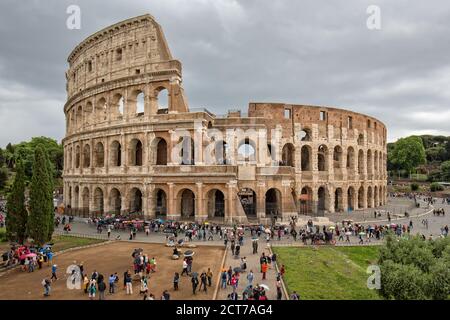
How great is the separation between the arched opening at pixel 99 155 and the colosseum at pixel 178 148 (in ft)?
0.41

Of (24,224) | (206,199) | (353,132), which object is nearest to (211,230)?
(206,199)

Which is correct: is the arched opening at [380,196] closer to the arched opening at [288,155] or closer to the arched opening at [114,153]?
the arched opening at [288,155]

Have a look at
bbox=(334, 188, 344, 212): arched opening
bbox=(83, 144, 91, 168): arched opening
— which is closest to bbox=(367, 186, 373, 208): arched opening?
bbox=(334, 188, 344, 212): arched opening

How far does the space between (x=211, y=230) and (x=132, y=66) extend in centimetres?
2233

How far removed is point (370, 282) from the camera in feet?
47.3

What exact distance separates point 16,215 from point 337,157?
4107 cm

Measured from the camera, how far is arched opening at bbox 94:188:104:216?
39.2m

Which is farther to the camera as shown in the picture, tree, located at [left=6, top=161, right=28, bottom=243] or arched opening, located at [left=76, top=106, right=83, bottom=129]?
arched opening, located at [left=76, top=106, right=83, bottom=129]

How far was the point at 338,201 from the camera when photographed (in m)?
45.0

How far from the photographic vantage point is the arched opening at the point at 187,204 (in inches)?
1427

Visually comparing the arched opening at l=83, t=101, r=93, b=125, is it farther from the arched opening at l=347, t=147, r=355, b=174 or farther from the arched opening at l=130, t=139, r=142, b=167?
the arched opening at l=347, t=147, r=355, b=174

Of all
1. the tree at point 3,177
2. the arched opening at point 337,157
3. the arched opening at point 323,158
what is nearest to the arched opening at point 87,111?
the arched opening at point 323,158

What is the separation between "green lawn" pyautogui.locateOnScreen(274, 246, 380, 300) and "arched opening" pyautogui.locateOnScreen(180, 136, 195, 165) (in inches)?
662
